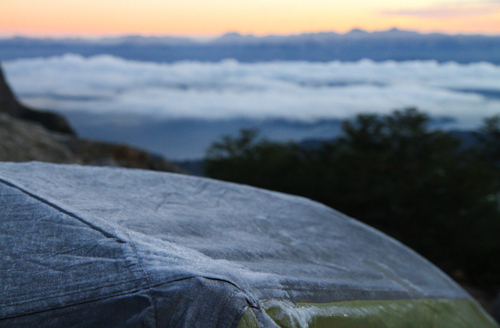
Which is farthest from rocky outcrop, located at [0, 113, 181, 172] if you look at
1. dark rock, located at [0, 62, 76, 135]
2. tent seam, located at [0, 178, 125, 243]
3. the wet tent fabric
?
dark rock, located at [0, 62, 76, 135]

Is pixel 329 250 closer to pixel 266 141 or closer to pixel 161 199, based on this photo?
pixel 161 199

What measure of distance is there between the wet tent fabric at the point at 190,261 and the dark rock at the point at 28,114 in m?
21.0

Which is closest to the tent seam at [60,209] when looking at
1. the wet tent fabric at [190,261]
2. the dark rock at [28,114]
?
the wet tent fabric at [190,261]

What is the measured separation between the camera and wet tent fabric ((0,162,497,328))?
3.29 feet

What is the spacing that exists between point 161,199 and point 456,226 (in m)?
10.1

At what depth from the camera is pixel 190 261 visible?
3.61 ft

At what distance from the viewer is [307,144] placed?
1362cm

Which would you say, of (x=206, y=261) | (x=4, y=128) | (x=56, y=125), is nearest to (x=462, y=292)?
(x=206, y=261)

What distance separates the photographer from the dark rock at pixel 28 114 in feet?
67.1

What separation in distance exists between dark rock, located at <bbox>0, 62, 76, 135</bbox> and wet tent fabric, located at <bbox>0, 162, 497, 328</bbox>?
2099cm

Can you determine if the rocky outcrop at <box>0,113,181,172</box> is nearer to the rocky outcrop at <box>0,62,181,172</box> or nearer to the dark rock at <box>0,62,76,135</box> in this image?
the rocky outcrop at <box>0,62,181,172</box>

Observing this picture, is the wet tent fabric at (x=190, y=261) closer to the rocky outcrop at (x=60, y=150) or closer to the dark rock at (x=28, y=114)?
the rocky outcrop at (x=60, y=150)

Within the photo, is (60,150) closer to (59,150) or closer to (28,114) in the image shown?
(59,150)

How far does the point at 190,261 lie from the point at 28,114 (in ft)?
78.0
